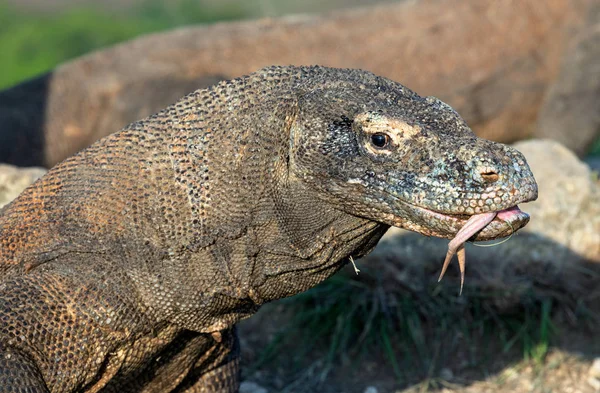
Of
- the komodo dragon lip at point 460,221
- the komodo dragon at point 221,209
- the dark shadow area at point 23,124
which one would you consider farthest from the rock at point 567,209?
the dark shadow area at point 23,124

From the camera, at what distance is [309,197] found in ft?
10.9

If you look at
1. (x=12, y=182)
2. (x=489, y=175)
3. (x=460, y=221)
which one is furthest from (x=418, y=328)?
(x=489, y=175)

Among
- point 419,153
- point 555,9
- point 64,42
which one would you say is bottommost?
point 64,42

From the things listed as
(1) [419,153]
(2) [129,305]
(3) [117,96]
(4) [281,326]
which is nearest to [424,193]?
(1) [419,153]

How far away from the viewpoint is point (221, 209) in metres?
3.30

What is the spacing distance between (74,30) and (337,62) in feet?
Answer: 26.7

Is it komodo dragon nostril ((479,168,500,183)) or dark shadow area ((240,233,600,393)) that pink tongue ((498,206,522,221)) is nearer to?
komodo dragon nostril ((479,168,500,183))

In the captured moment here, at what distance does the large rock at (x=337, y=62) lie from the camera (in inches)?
356

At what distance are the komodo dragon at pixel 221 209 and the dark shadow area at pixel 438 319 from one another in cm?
220

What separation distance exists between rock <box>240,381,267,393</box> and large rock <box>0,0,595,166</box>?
4.12 meters

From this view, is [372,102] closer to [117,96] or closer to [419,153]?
[419,153]

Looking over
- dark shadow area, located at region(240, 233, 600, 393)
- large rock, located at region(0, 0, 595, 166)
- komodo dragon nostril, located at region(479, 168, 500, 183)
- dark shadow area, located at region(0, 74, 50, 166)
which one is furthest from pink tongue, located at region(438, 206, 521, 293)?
dark shadow area, located at region(0, 74, 50, 166)

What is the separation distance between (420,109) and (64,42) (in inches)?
521

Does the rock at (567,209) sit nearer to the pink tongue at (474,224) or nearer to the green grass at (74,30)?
the pink tongue at (474,224)
